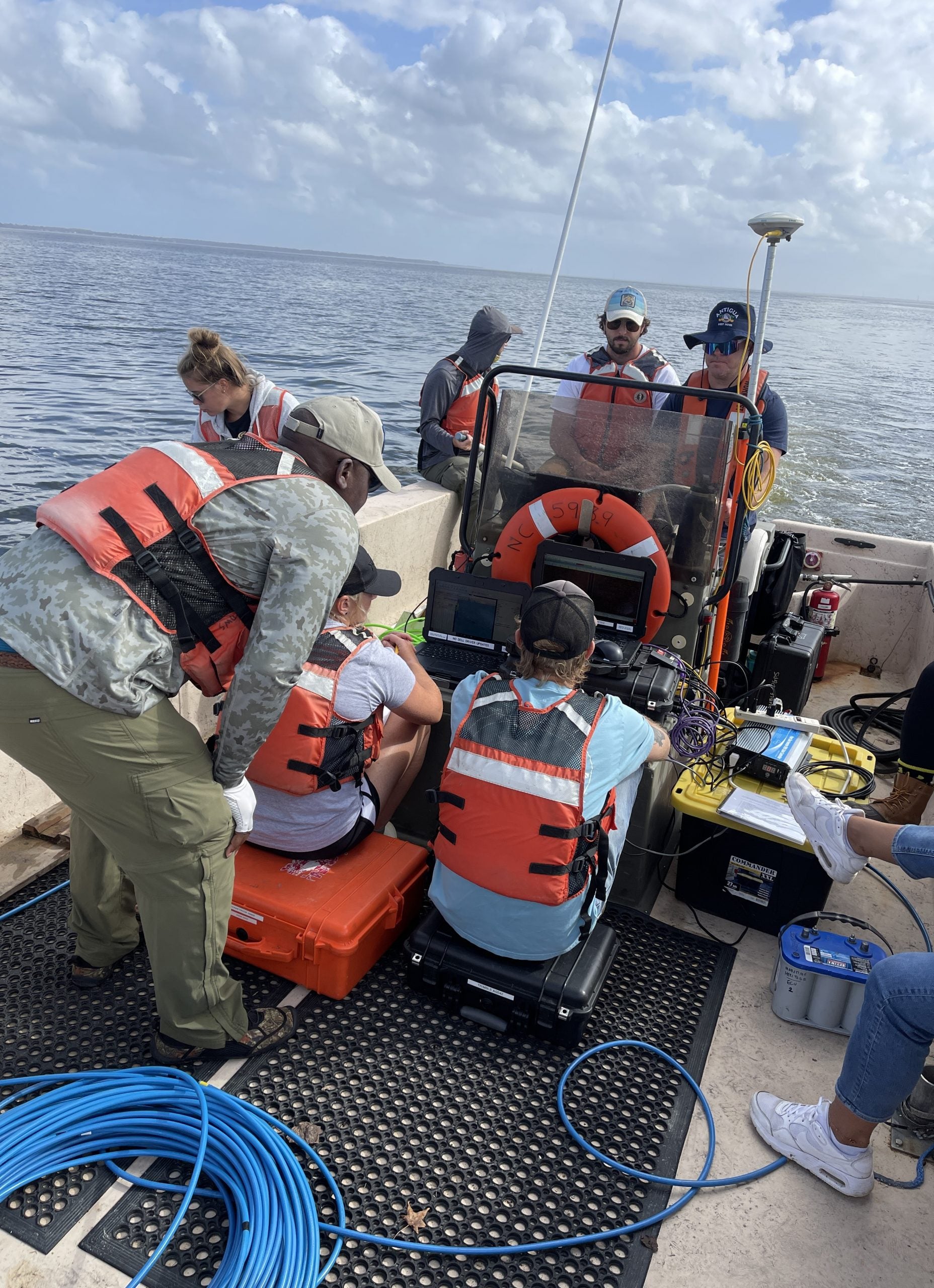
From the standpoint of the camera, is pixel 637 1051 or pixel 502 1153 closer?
pixel 502 1153

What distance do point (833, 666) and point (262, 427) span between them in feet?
10.5

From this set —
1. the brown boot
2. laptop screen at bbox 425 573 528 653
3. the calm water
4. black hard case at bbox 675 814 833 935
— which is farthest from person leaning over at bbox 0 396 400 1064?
the calm water

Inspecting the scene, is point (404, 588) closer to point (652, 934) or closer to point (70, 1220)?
point (652, 934)

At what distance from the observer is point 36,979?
2.33 m

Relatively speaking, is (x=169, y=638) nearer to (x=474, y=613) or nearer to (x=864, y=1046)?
(x=474, y=613)

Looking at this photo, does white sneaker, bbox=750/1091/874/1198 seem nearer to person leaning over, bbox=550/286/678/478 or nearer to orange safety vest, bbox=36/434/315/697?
orange safety vest, bbox=36/434/315/697

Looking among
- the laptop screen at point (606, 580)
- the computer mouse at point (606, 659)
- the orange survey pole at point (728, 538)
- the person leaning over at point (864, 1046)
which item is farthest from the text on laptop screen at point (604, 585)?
the person leaning over at point (864, 1046)

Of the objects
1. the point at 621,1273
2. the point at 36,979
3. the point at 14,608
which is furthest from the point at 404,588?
the point at 621,1273

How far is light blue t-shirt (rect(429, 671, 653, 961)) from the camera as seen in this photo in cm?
215

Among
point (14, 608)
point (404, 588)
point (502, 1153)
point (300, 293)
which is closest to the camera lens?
point (14, 608)

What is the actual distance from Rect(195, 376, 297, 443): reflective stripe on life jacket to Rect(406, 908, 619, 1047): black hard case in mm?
2056

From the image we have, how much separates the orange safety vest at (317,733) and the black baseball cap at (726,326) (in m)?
2.56

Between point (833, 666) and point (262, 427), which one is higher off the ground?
point (262, 427)

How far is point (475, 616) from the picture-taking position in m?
3.04
